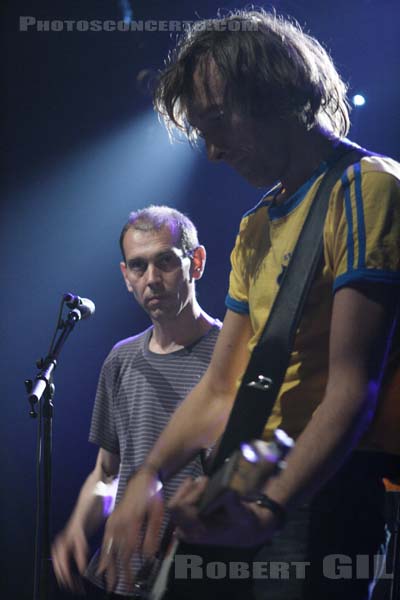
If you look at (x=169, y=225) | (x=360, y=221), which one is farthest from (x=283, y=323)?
(x=169, y=225)

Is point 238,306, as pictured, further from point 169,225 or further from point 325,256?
point 169,225

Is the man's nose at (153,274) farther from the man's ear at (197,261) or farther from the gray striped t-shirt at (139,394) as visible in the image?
the gray striped t-shirt at (139,394)

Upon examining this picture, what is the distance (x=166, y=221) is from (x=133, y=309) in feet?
2.88

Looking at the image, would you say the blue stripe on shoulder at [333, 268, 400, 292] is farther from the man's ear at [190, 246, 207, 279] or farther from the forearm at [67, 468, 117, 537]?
the man's ear at [190, 246, 207, 279]

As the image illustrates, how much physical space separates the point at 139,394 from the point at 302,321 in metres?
1.53

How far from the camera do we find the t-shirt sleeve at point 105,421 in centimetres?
287

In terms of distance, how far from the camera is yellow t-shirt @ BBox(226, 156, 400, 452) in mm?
1232

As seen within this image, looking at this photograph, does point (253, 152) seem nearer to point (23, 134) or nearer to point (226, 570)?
point (226, 570)

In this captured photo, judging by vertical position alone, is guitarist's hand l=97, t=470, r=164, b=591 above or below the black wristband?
below

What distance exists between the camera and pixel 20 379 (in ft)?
13.6

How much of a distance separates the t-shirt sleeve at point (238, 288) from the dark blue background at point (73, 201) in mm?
2024

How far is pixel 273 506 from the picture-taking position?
1117 mm

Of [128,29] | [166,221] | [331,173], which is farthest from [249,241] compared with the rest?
[128,29]

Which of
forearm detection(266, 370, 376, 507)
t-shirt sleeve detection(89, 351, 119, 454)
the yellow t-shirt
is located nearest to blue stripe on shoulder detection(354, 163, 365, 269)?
the yellow t-shirt
